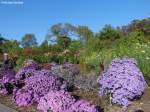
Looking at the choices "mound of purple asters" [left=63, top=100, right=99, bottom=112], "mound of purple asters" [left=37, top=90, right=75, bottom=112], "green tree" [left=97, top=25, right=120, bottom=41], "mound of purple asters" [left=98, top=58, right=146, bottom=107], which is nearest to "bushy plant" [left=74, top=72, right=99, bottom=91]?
"mound of purple asters" [left=37, top=90, right=75, bottom=112]

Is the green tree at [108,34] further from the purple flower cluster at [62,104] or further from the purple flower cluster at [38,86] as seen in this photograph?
the purple flower cluster at [62,104]

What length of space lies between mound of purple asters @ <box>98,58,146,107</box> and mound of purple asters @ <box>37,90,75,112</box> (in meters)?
0.85

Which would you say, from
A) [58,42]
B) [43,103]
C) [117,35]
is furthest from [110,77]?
[58,42]

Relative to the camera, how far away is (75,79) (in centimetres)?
1454

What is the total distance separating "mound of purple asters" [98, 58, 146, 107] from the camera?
31.4ft

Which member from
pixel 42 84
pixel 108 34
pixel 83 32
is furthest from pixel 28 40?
pixel 42 84

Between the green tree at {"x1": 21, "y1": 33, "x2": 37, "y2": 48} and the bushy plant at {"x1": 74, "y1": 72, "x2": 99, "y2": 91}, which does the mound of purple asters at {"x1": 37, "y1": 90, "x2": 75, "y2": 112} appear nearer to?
the bushy plant at {"x1": 74, "y1": 72, "x2": 99, "y2": 91}

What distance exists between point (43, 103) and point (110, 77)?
68.8 inches

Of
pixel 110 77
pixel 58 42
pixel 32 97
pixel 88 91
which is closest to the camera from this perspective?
pixel 110 77

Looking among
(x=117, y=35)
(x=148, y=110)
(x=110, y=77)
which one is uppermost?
(x=117, y=35)

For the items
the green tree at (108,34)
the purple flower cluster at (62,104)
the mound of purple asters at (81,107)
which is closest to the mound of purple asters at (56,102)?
the purple flower cluster at (62,104)

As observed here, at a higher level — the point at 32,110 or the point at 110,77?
the point at 110,77

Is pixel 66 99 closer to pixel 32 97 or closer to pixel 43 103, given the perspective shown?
pixel 43 103

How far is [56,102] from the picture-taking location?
1009 centimetres
